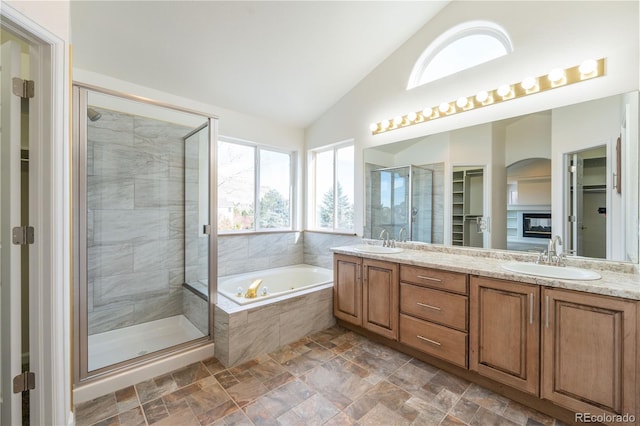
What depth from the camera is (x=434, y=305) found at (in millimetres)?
2062

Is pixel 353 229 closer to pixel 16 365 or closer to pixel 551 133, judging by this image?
pixel 551 133

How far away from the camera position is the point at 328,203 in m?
3.90

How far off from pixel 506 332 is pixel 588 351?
0.37 metres

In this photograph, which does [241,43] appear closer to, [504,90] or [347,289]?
[504,90]

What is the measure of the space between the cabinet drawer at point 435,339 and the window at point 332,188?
1.58 meters

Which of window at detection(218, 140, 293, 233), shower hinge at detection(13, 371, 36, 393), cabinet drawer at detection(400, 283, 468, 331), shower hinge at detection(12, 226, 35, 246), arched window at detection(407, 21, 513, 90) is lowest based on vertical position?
shower hinge at detection(13, 371, 36, 393)

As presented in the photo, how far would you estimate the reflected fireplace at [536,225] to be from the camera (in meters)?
2.04

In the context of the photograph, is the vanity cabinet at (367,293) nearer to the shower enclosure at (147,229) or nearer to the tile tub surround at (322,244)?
the tile tub surround at (322,244)

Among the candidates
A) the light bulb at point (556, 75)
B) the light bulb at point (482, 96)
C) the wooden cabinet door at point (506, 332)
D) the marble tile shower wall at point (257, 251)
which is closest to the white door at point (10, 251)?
the marble tile shower wall at point (257, 251)

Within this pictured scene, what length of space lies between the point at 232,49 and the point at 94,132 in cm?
140

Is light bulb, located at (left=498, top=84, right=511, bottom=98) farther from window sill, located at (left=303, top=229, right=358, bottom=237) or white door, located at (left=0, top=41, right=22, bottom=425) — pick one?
white door, located at (left=0, top=41, right=22, bottom=425)

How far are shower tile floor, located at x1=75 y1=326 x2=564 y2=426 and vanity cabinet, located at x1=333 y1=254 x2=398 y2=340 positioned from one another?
32 cm

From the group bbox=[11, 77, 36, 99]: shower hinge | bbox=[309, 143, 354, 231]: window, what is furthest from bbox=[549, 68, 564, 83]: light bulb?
bbox=[11, 77, 36, 99]: shower hinge

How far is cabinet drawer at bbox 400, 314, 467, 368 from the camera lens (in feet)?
6.33
